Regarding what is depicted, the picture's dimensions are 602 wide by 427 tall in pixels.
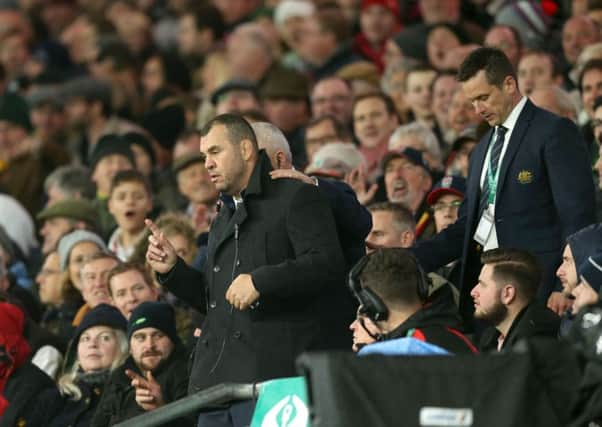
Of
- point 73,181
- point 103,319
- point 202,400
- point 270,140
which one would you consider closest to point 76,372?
point 103,319

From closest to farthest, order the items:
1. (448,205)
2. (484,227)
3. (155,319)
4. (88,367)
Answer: (484,227)
(155,319)
(448,205)
(88,367)

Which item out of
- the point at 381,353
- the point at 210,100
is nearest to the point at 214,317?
the point at 381,353

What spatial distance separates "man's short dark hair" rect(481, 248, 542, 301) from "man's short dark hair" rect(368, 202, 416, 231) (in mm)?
2040

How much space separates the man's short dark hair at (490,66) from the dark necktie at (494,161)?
1.06ft

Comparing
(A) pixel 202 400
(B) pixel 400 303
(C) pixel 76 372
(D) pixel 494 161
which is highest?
(D) pixel 494 161

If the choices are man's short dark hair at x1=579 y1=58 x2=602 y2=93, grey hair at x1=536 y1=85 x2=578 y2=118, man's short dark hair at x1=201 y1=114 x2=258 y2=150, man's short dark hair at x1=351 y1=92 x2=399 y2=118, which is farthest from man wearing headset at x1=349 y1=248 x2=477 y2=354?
man's short dark hair at x1=351 y1=92 x2=399 y2=118

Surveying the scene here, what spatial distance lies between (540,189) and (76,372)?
3.68 m

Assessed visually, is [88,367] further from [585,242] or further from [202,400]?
[585,242]

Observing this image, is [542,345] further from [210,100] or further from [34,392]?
[210,100]

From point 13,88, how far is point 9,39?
1.18m

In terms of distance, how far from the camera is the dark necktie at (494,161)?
33.3 ft

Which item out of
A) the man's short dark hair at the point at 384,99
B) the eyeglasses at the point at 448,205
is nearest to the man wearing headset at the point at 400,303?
the eyeglasses at the point at 448,205

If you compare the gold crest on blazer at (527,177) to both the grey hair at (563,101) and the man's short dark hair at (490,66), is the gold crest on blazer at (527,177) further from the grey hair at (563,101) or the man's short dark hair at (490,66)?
the grey hair at (563,101)

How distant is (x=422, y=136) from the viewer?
13359 millimetres
